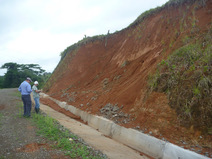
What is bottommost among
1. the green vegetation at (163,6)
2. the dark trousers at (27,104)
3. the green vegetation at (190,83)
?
the dark trousers at (27,104)

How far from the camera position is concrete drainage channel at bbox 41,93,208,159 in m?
4.13

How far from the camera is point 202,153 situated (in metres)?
3.94

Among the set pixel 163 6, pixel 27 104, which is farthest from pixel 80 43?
pixel 27 104

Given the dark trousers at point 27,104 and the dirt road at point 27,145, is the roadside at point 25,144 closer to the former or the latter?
the dirt road at point 27,145

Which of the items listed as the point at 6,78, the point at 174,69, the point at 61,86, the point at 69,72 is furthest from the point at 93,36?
the point at 6,78

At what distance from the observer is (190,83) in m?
5.28

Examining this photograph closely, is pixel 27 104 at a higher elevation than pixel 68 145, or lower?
higher

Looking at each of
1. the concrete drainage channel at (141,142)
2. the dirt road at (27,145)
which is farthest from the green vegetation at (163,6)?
the dirt road at (27,145)

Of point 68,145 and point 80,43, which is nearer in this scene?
point 68,145

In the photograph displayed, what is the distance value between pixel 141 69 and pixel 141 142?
5252 millimetres

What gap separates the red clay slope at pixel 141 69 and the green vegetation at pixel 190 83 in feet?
0.95

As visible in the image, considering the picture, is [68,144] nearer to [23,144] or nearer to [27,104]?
[23,144]

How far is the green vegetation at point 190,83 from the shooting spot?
4700 millimetres

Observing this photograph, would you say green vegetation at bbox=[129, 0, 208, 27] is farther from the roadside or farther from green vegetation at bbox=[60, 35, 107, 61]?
the roadside
